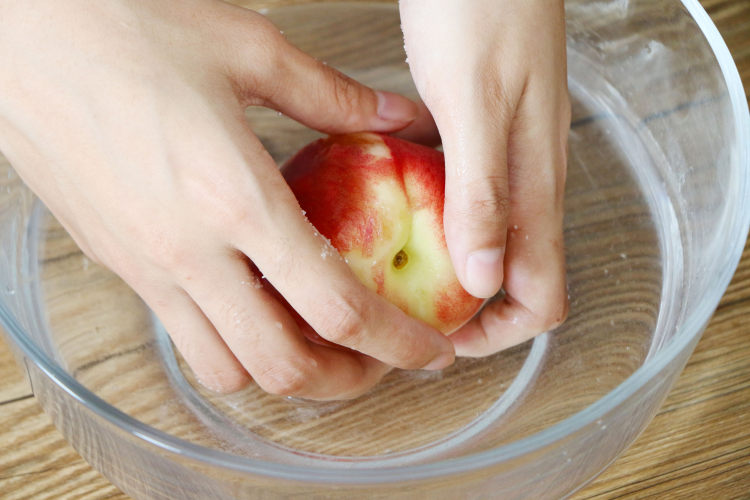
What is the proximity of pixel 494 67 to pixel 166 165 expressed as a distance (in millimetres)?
240

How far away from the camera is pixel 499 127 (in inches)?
23.1

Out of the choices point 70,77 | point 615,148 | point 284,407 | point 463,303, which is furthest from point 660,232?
point 70,77

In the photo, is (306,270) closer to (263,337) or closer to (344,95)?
(263,337)

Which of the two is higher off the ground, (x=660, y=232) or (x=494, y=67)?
(x=494, y=67)

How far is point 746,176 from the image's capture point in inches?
24.2

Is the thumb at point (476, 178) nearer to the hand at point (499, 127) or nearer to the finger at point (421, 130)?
the hand at point (499, 127)

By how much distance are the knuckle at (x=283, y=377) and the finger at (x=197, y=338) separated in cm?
4

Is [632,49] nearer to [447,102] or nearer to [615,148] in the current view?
[615,148]

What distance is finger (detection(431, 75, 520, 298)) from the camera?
0.58 m

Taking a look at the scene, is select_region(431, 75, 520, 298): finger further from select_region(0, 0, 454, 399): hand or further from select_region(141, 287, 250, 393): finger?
select_region(141, 287, 250, 393): finger

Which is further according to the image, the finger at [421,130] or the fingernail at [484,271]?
the finger at [421,130]

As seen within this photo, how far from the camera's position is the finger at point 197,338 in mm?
596

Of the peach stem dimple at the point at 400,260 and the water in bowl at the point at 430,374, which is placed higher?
the peach stem dimple at the point at 400,260

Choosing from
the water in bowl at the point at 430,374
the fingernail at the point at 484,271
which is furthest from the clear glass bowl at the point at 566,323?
the fingernail at the point at 484,271
